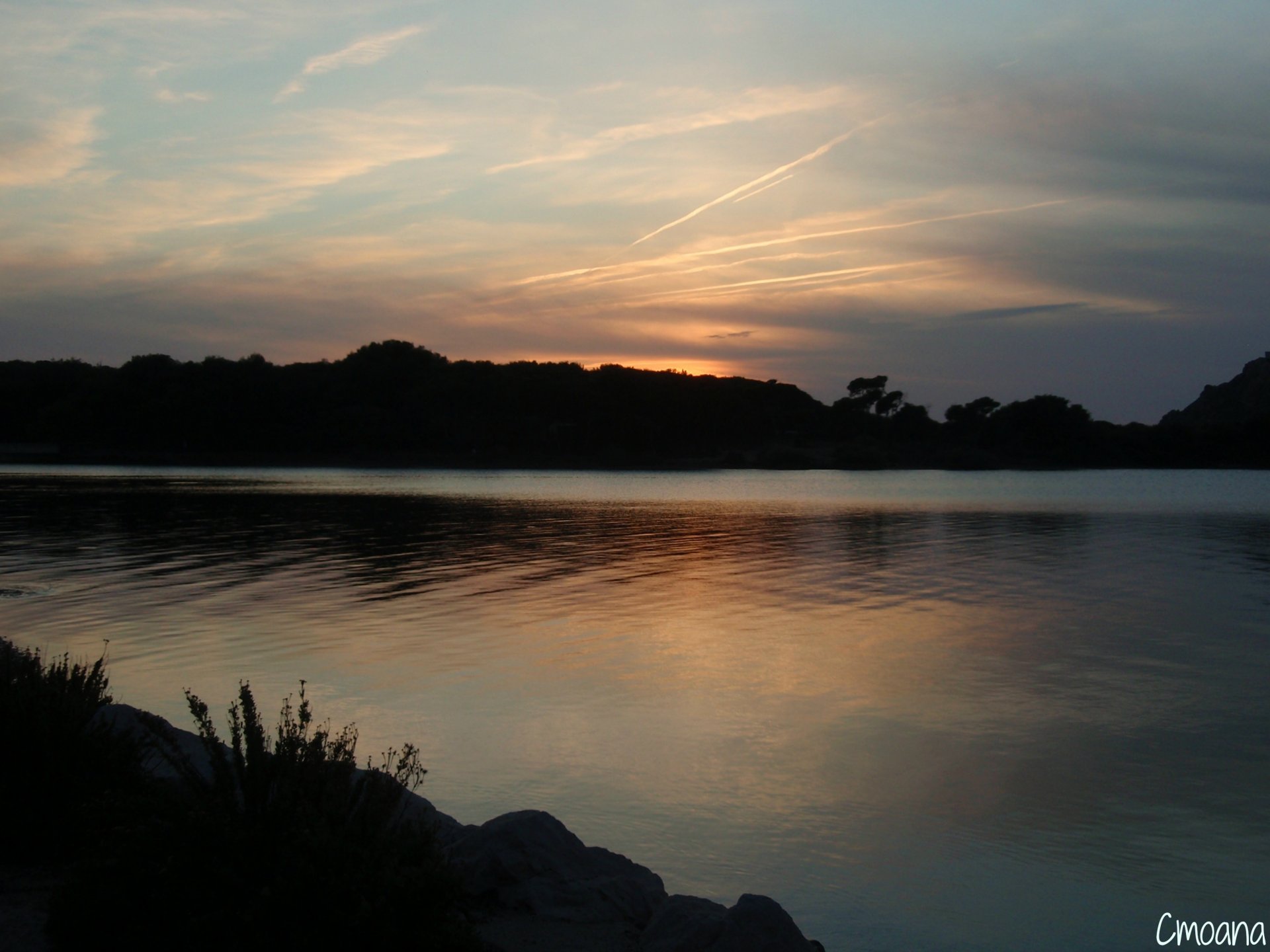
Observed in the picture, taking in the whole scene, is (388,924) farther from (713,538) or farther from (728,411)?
(728,411)

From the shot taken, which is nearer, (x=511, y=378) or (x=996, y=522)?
(x=996, y=522)

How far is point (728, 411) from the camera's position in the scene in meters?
118

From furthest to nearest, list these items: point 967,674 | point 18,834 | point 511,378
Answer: point 511,378, point 967,674, point 18,834

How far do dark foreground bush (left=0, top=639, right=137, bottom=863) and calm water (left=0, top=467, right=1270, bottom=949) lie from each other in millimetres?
2427

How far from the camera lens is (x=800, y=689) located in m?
10.3

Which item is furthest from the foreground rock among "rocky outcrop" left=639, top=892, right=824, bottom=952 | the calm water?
the calm water

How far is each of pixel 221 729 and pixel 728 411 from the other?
11079 cm

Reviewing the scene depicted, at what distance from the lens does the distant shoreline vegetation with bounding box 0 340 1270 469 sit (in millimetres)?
99000

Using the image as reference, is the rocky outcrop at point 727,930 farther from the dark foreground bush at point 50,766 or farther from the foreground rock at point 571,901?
the dark foreground bush at point 50,766

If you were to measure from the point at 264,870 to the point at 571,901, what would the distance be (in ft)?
4.96

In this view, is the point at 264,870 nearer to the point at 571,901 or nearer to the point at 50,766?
the point at 571,901

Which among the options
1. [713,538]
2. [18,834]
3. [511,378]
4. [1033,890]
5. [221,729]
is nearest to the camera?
[18,834]

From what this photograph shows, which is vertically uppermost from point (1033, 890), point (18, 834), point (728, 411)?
point (728, 411)

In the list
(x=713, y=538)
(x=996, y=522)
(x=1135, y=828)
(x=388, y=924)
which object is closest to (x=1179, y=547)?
(x=996, y=522)
